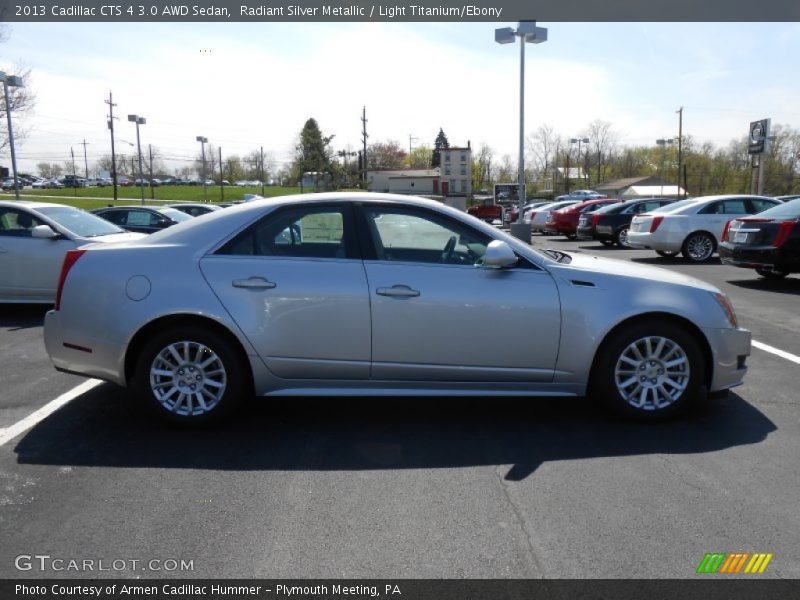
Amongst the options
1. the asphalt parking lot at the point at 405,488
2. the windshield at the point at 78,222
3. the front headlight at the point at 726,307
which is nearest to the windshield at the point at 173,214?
the windshield at the point at 78,222

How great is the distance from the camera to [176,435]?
14.6 feet

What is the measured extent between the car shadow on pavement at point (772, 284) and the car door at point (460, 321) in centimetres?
796

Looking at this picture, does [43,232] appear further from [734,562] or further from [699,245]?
[699,245]

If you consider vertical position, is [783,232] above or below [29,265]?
above

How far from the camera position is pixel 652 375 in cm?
458

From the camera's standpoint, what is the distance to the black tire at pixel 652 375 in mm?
4527

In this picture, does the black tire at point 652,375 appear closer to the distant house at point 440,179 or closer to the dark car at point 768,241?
the dark car at point 768,241

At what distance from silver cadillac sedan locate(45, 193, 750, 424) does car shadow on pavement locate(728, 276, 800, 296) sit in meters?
7.20

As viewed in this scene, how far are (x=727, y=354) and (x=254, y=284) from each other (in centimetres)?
340

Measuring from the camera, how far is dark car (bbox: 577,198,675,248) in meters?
19.7

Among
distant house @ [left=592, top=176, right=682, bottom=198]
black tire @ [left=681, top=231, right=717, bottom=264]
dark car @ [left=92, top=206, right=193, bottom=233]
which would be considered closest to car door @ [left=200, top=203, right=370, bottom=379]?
dark car @ [left=92, top=206, right=193, bottom=233]

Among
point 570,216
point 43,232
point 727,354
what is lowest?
point 727,354

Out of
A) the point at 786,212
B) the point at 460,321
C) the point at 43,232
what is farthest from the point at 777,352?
the point at 43,232
